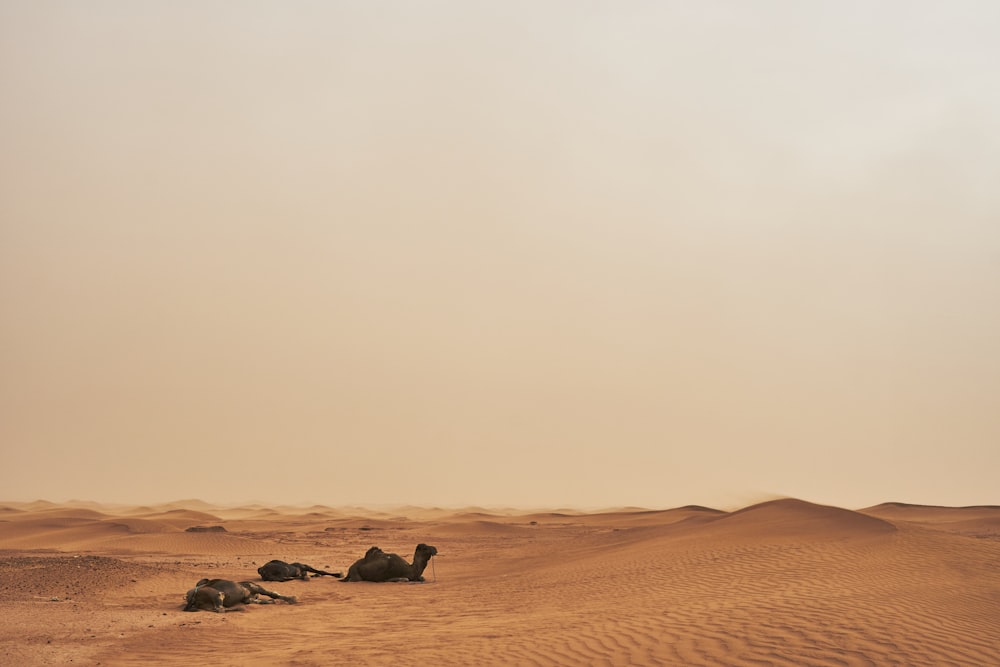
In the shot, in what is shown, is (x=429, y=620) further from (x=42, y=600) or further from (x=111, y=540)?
(x=111, y=540)

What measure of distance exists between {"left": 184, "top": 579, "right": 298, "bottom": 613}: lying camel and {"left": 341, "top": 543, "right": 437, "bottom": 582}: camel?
13.8 feet

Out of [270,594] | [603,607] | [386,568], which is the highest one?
[386,568]

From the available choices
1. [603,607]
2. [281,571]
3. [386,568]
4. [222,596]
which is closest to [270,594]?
[222,596]

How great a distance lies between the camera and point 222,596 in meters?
15.2

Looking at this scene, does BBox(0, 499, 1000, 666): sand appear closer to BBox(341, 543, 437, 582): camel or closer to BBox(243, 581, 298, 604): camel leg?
BBox(243, 581, 298, 604): camel leg

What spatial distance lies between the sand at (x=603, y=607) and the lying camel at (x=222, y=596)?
0.41m

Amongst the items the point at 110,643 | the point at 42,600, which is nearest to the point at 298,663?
the point at 110,643

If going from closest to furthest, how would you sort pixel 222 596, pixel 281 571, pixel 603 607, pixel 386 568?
pixel 603 607 < pixel 222 596 < pixel 281 571 < pixel 386 568

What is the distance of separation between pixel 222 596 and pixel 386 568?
653 cm

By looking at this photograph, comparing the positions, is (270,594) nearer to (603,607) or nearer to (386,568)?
(386,568)

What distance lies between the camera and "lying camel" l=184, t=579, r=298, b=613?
1501cm

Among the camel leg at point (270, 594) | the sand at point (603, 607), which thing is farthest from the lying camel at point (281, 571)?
the camel leg at point (270, 594)

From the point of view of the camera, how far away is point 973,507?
67.3m

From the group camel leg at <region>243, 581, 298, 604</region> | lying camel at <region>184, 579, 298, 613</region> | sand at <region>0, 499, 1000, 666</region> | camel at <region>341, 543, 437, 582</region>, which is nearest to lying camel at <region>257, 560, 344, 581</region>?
sand at <region>0, 499, 1000, 666</region>
